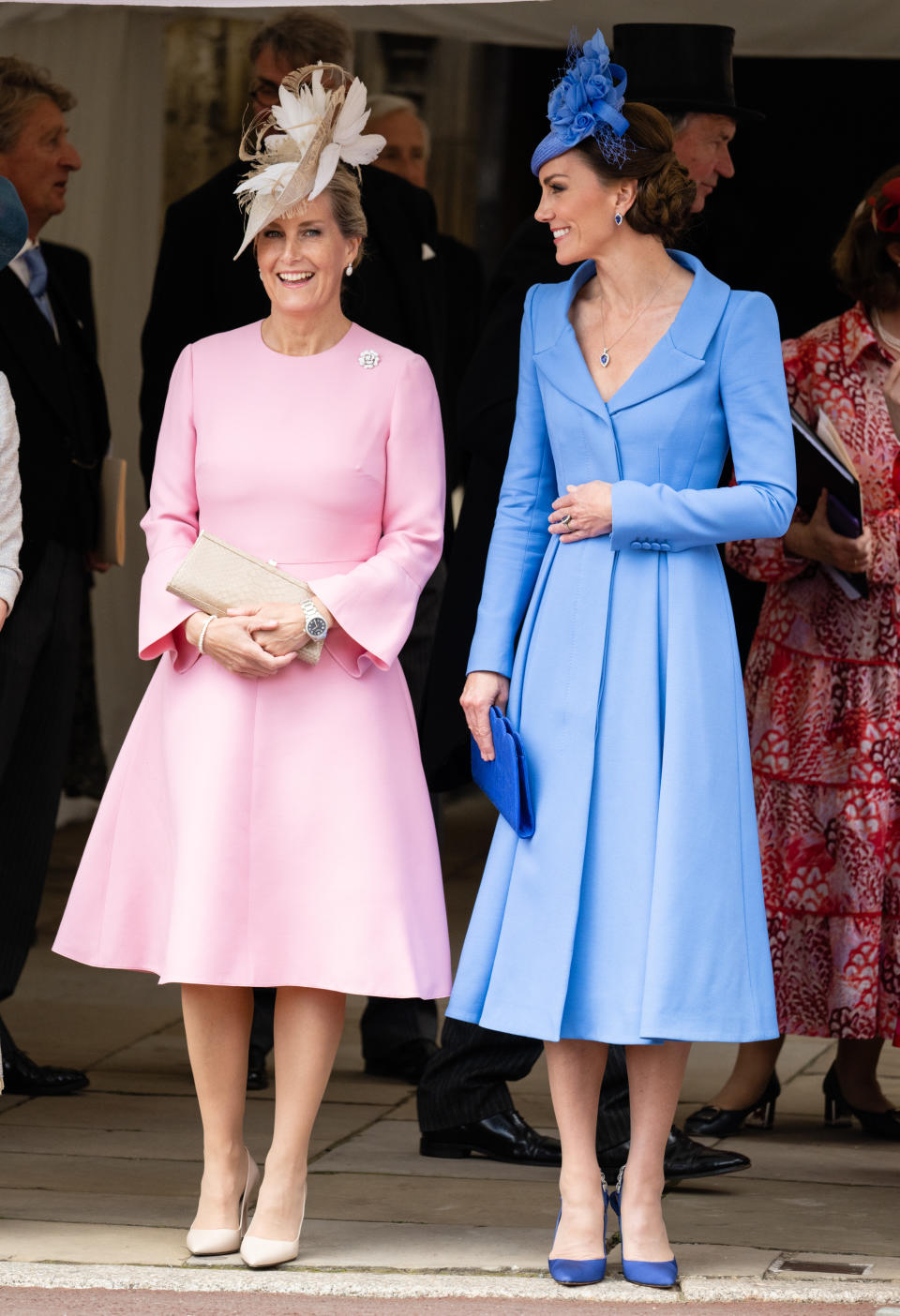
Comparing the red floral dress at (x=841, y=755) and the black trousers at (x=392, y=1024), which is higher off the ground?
the red floral dress at (x=841, y=755)

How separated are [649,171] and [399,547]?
0.77m

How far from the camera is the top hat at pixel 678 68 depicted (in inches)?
168

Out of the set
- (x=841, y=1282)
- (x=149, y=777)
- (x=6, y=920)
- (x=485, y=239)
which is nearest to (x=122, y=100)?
(x=485, y=239)

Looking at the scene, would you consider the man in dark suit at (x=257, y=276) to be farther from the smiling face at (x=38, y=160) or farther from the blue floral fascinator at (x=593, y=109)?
the blue floral fascinator at (x=593, y=109)

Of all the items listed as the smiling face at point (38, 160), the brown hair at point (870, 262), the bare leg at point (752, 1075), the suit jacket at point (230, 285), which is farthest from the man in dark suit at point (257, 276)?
the bare leg at point (752, 1075)

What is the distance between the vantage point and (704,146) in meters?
4.29

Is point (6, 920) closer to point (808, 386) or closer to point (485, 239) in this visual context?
point (808, 386)

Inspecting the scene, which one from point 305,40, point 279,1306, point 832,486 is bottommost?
point 279,1306

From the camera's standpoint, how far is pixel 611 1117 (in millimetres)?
4184

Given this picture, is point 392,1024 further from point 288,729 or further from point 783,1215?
point 288,729

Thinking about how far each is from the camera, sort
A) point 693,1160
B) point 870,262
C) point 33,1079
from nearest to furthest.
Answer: point 693,1160 → point 870,262 → point 33,1079

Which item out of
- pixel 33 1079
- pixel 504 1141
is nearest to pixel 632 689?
pixel 504 1141

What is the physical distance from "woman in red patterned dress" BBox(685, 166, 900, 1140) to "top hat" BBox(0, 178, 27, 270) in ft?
5.40

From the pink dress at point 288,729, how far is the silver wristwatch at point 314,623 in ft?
0.11
